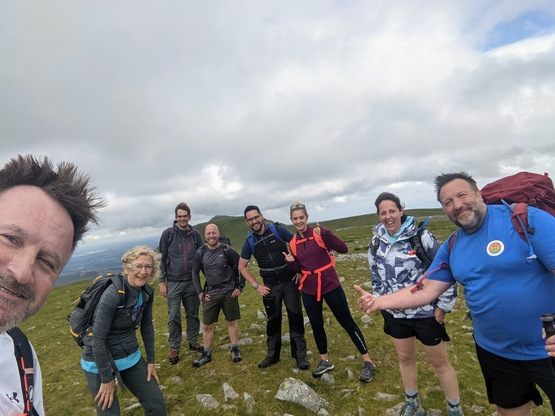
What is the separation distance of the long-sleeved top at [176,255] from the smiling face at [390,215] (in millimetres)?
6591

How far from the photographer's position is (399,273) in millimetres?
5656

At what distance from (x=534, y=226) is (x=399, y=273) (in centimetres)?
253

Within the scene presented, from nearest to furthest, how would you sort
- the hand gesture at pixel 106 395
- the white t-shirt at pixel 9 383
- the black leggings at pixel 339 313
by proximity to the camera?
the white t-shirt at pixel 9 383
the hand gesture at pixel 106 395
the black leggings at pixel 339 313

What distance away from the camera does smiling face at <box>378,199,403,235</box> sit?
5.70 meters

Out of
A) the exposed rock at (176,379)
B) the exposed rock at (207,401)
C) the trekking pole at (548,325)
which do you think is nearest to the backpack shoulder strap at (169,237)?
the exposed rock at (176,379)

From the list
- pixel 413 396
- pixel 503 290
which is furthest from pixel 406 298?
pixel 413 396

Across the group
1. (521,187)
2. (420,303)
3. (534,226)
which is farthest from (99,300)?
(521,187)

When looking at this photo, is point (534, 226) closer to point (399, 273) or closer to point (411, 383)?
point (399, 273)

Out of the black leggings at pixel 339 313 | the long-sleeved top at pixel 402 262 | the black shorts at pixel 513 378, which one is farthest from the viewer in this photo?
the black leggings at pixel 339 313

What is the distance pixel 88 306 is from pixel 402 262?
6.16 m

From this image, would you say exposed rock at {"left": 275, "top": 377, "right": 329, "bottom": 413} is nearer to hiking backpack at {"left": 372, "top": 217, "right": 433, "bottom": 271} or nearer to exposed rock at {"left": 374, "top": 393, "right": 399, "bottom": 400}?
exposed rock at {"left": 374, "top": 393, "right": 399, "bottom": 400}

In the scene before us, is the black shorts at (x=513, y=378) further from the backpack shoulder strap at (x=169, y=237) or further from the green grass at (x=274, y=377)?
the backpack shoulder strap at (x=169, y=237)

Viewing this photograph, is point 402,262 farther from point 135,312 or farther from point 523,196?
point 135,312

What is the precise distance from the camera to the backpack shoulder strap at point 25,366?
245 centimetres
